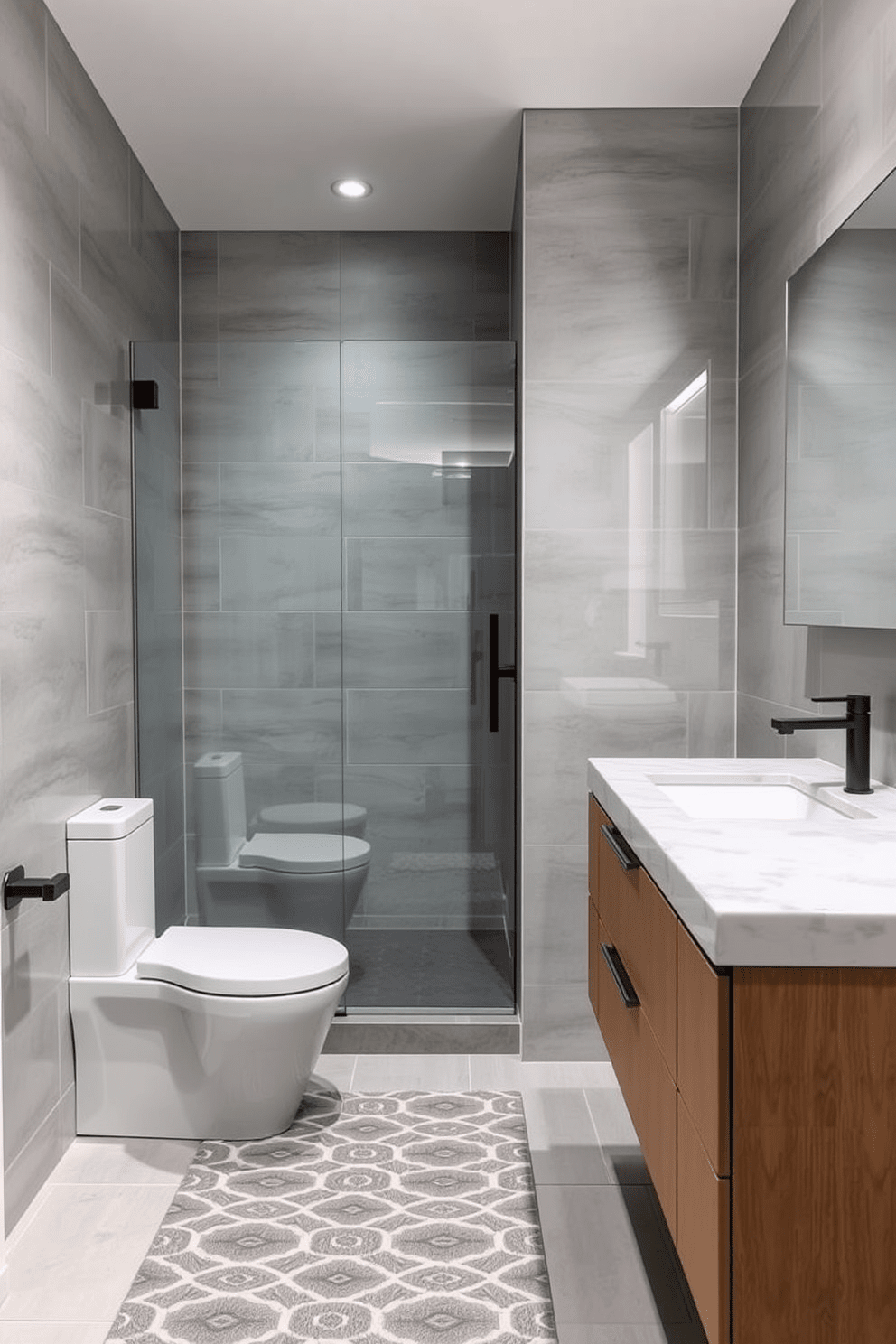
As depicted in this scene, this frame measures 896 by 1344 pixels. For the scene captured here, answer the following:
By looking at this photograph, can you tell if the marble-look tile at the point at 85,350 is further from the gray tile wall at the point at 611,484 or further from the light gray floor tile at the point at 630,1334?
Result: the light gray floor tile at the point at 630,1334

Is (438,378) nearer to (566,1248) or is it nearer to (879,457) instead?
(879,457)

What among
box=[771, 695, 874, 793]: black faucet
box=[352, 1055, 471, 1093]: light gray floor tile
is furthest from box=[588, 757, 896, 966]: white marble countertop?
box=[352, 1055, 471, 1093]: light gray floor tile

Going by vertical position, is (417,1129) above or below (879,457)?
below

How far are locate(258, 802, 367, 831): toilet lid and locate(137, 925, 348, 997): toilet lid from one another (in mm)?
409

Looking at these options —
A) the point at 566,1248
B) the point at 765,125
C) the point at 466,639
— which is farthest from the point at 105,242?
the point at 566,1248

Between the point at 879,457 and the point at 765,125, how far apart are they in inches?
49.1

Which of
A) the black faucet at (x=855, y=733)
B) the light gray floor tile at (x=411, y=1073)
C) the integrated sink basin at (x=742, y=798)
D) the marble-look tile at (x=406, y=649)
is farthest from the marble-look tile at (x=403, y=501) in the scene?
the light gray floor tile at (x=411, y=1073)

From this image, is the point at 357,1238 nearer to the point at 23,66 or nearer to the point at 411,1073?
the point at 411,1073

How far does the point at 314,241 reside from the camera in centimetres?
367

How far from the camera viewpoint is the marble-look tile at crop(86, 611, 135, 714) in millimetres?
2668

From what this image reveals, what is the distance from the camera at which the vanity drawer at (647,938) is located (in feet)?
4.59

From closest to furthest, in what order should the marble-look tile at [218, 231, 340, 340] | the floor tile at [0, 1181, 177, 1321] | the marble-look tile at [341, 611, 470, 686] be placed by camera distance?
the floor tile at [0, 1181, 177, 1321], the marble-look tile at [341, 611, 470, 686], the marble-look tile at [218, 231, 340, 340]

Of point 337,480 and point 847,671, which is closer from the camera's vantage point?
point 847,671

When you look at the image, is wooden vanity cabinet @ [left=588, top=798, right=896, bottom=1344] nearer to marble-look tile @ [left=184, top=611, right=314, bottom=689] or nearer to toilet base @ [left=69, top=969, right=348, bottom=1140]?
toilet base @ [left=69, top=969, right=348, bottom=1140]
